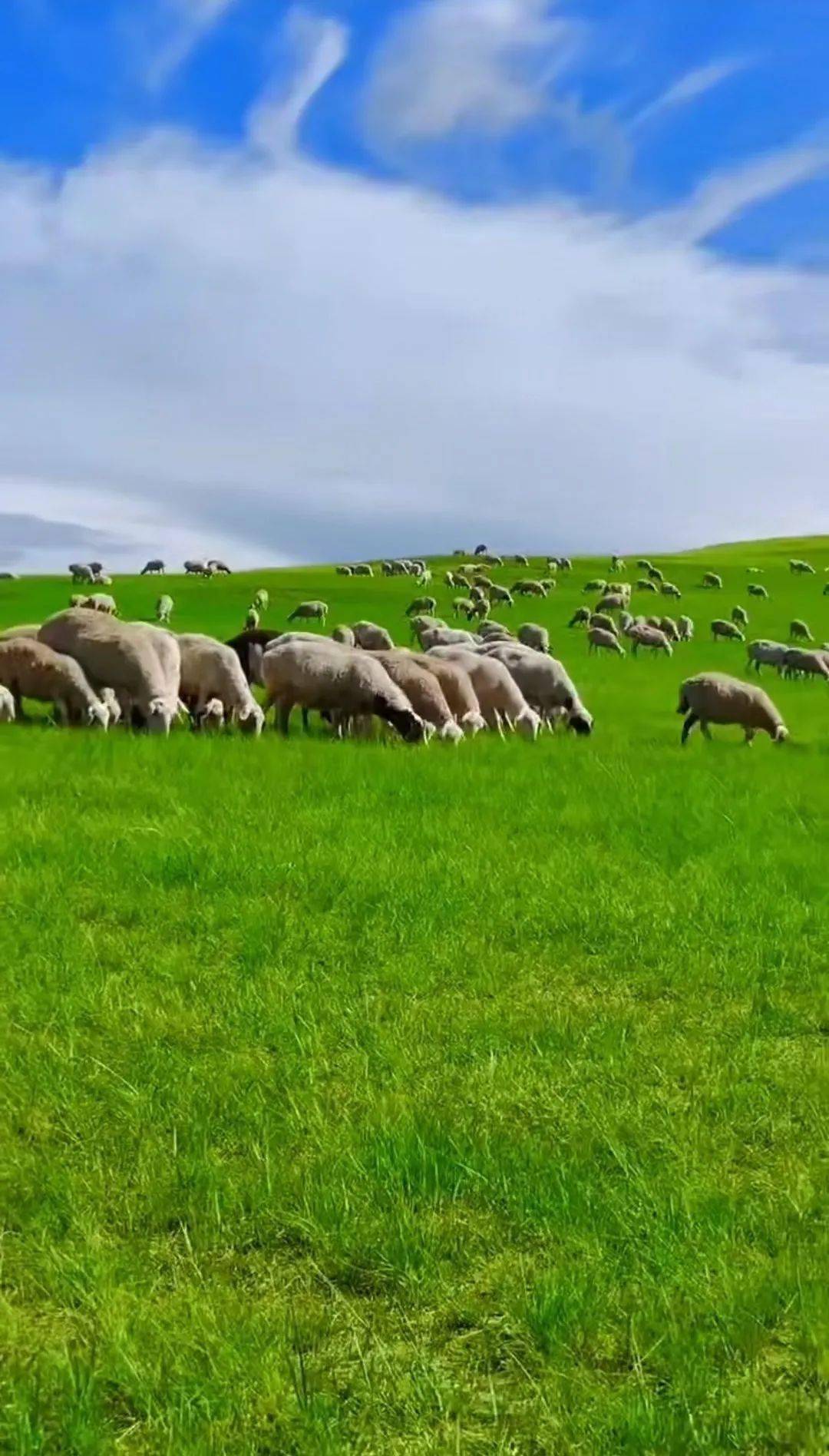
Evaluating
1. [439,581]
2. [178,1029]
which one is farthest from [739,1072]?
[439,581]

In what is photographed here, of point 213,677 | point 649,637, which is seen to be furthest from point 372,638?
point 649,637

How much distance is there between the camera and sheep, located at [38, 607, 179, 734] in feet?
55.0

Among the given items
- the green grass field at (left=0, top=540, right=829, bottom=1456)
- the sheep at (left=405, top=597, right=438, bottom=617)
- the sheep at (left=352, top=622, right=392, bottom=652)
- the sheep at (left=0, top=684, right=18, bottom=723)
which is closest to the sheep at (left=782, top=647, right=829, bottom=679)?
the sheep at (left=352, top=622, right=392, bottom=652)

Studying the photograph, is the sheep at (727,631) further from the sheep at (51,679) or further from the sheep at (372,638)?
the sheep at (51,679)

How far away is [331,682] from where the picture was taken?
17328mm

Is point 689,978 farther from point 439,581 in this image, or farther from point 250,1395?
point 439,581

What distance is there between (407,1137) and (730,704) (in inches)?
710

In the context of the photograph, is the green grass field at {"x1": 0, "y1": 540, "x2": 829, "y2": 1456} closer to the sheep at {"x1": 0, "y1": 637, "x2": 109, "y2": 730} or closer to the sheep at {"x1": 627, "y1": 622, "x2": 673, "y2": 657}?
the sheep at {"x1": 0, "y1": 637, "x2": 109, "y2": 730}

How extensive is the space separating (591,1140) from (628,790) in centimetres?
807

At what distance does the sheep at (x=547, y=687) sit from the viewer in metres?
21.3

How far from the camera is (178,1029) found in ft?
17.2

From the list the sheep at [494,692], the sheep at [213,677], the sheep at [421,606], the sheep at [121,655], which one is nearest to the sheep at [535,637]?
the sheep at [421,606]

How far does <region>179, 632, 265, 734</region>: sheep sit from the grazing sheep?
74.9ft

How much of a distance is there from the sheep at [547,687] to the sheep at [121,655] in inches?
275
